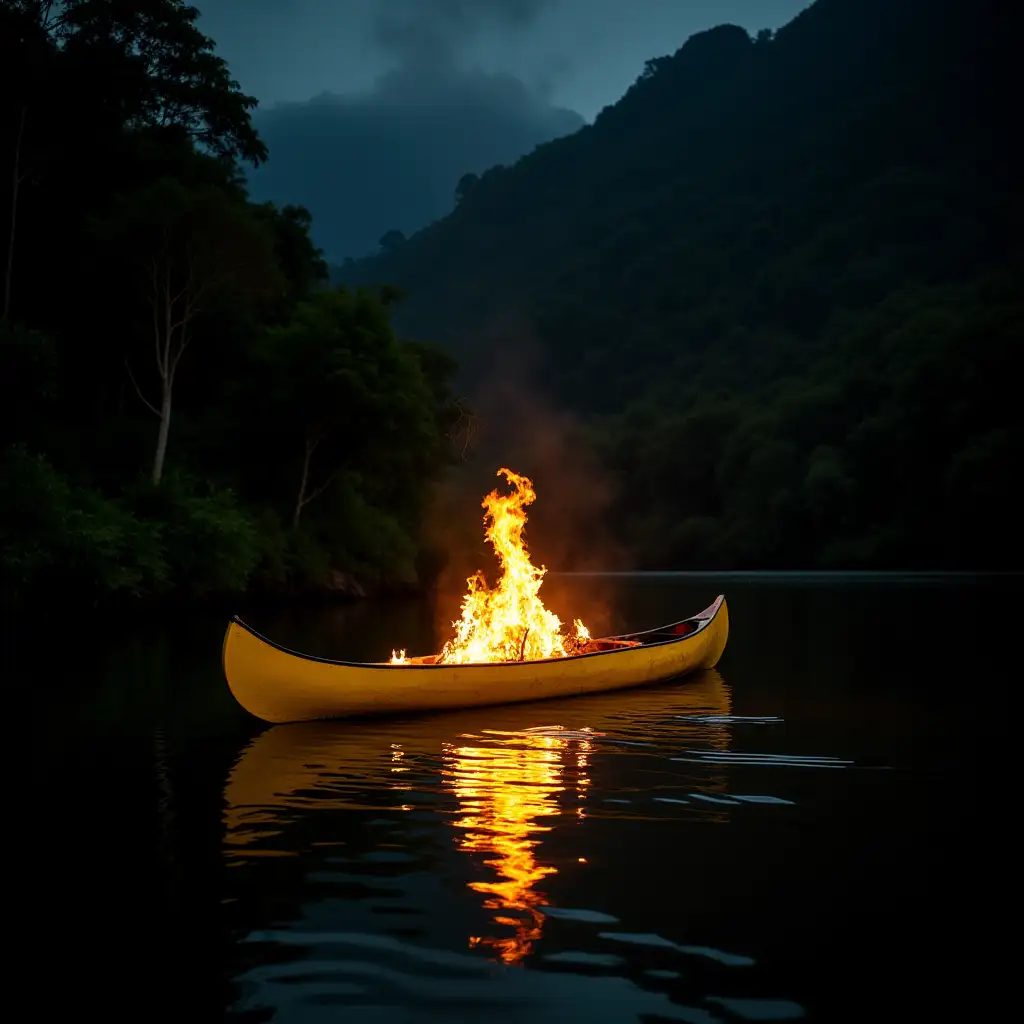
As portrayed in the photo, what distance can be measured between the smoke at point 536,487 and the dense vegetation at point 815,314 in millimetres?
2166

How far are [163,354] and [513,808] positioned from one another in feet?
104

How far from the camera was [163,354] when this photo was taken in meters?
37.9

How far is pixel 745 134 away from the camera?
19238 centimetres

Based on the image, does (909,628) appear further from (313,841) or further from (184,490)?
(313,841)

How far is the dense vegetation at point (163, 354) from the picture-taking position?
30188 mm

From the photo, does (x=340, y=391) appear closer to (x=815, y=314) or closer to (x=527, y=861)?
(x=527, y=861)

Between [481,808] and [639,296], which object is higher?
[639,296]

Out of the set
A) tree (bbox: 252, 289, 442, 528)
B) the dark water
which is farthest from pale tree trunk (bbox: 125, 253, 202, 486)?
the dark water

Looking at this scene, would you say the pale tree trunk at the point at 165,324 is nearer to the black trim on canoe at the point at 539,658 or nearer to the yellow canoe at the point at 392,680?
the black trim on canoe at the point at 539,658

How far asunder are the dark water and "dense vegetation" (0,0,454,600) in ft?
46.2

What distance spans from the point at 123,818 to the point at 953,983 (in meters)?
7.06

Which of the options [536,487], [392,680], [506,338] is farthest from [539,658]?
[506,338]

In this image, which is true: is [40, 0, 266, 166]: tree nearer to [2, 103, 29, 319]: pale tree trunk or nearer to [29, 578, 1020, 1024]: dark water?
[2, 103, 29, 319]: pale tree trunk

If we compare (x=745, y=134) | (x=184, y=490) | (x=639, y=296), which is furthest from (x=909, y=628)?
(x=745, y=134)
